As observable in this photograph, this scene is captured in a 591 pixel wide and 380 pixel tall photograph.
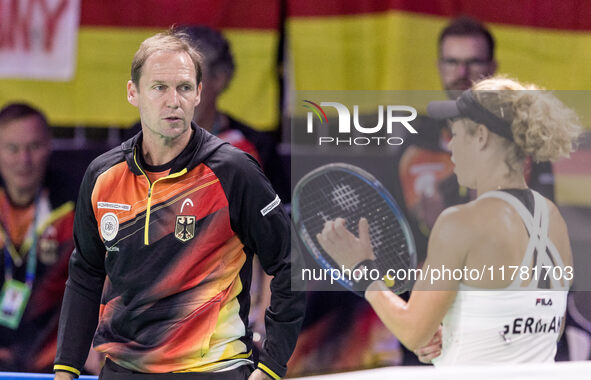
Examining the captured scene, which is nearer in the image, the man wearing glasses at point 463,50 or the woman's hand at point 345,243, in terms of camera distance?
the woman's hand at point 345,243

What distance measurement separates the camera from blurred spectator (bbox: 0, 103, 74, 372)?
454 cm

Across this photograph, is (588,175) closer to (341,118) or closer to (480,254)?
(480,254)

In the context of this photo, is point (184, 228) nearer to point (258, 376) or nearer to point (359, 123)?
point (258, 376)

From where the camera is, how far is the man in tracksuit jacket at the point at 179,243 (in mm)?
2355

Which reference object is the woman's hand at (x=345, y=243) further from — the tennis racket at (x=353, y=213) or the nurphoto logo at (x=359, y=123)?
the nurphoto logo at (x=359, y=123)

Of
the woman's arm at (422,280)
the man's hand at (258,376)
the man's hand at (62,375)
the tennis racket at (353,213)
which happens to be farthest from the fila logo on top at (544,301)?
the man's hand at (62,375)

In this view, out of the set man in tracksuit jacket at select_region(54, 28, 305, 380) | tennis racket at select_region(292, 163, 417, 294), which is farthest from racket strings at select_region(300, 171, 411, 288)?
man in tracksuit jacket at select_region(54, 28, 305, 380)

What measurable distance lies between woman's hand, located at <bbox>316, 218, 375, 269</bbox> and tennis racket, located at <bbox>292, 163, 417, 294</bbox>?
0.05 feet

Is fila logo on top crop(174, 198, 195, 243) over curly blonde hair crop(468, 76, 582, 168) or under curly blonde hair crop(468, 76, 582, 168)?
under

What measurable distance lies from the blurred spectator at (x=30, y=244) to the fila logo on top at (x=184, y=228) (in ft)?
7.68

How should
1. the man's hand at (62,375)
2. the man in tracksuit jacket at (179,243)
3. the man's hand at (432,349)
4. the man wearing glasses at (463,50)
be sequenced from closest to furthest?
the man in tracksuit jacket at (179,243) < the man's hand at (62,375) < the man's hand at (432,349) < the man wearing glasses at (463,50)

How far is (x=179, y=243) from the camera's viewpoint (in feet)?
7.79

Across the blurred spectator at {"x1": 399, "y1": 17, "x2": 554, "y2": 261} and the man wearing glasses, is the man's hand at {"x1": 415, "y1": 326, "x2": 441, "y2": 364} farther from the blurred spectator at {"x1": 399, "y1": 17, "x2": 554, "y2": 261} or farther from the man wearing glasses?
the man wearing glasses

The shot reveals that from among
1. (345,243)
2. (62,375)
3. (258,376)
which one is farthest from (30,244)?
(258,376)
